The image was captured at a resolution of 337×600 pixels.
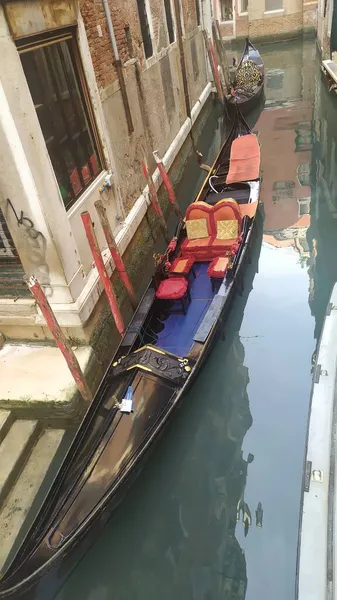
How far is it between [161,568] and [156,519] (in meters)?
0.31

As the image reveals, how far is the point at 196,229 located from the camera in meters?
4.82

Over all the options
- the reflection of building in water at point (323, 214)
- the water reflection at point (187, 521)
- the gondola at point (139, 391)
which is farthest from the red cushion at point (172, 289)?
the reflection of building in water at point (323, 214)

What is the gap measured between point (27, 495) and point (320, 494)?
199 cm

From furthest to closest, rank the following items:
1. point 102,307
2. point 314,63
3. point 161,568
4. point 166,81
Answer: point 314,63 → point 166,81 → point 102,307 → point 161,568

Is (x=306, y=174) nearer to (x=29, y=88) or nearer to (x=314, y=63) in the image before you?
(x=29, y=88)

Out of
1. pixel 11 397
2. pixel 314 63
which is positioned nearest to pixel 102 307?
pixel 11 397

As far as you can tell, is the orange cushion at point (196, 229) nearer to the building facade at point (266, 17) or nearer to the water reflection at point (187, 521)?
the water reflection at point (187, 521)

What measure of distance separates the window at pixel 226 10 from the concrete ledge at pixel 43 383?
62.8ft

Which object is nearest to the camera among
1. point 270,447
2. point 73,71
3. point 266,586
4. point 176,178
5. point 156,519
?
point 266,586

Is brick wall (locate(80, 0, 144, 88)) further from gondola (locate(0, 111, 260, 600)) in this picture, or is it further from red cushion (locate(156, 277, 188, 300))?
red cushion (locate(156, 277, 188, 300))

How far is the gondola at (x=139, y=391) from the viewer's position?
2455mm

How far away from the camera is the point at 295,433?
331 centimetres

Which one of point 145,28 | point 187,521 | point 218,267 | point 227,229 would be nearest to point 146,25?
point 145,28

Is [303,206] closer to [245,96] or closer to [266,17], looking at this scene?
[245,96]
